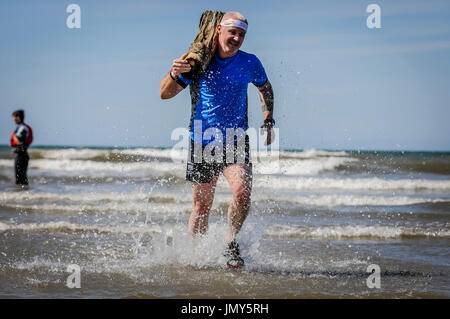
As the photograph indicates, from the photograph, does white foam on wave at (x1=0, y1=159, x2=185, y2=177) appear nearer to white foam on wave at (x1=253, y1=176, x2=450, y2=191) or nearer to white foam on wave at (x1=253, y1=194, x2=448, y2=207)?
white foam on wave at (x1=253, y1=176, x2=450, y2=191)

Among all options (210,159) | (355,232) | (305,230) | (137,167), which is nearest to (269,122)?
(210,159)

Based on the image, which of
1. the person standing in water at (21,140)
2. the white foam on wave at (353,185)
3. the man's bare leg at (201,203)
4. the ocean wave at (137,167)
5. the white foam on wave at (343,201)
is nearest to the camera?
the man's bare leg at (201,203)

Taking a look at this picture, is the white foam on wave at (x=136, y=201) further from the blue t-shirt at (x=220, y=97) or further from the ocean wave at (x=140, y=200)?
the blue t-shirt at (x=220, y=97)

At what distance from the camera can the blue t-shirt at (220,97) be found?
431cm

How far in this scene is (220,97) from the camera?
4324mm

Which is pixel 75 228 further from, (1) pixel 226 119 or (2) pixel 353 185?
(2) pixel 353 185

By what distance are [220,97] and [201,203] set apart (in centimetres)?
97

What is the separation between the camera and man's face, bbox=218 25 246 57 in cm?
425

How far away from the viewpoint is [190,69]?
405 centimetres

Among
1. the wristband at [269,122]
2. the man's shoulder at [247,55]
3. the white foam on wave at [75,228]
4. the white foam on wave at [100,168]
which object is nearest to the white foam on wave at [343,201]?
the white foam on wave at [75,228]

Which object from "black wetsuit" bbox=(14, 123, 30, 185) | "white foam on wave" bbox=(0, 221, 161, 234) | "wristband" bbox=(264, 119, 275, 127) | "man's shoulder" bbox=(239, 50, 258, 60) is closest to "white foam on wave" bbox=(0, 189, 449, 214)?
"white foam on wave" bbox=(0, 221, 161, 234)

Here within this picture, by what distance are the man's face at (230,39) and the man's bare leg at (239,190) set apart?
963 millimetres
